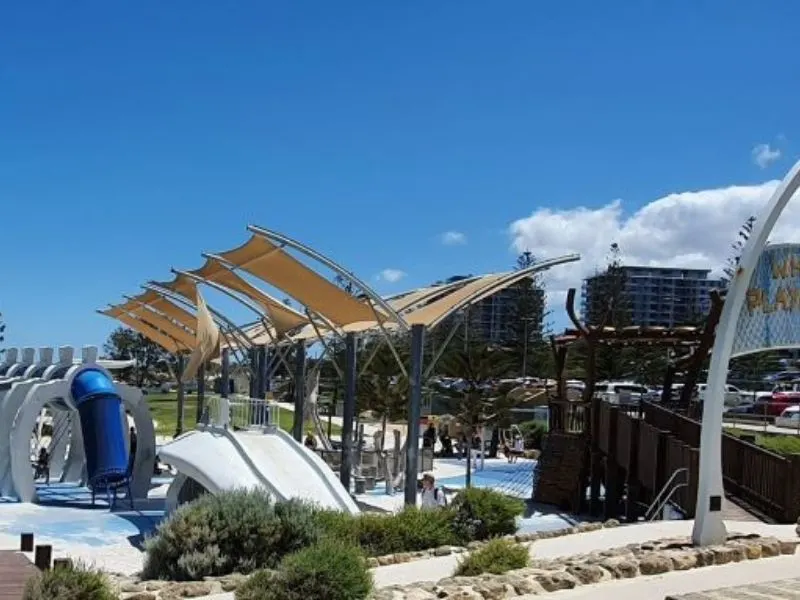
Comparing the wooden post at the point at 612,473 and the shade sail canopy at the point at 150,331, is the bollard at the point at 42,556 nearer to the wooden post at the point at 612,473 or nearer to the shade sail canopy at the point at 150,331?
the wooden post at the point at 612,473

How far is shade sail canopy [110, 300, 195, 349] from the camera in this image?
Result: 3756cm

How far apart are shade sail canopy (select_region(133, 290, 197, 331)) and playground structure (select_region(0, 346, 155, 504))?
6.07 metres

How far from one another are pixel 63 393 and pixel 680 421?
14.9 metres

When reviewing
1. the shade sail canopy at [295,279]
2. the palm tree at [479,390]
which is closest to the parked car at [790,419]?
the palm tree at [479,390]

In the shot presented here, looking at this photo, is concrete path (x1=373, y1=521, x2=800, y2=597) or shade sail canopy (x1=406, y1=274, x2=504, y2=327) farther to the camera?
shade sail canopy (x1=406, y1=274, x2=504, y2=327)

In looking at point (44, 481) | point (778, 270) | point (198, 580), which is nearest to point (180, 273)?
point (44, 481)

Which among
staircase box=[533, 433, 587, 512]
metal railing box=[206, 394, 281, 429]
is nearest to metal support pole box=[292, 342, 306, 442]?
metal railing box=[206, 394, 281, 429]

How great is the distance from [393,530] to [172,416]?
160 ft

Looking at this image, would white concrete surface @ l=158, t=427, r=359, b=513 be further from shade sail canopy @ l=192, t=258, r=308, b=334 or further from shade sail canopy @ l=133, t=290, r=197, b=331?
shade sail canopy @ l=133, t=290, r=197, b=331

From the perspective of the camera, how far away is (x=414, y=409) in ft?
63.9

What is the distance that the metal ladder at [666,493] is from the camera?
14.6 m

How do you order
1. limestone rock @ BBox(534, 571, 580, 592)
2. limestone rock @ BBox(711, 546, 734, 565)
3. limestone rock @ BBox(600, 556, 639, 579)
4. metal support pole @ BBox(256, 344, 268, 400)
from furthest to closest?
metal support pole @ BBox(256, 344, 268, 400) → limestone rock @ BBox(711, 546, 734, 565) → limestone rock @ BBox(600, 556, 639, 579) → limestone rock @ BBox(534, 571, 580, 592)

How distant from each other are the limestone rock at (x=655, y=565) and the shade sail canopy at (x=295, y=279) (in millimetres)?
11490

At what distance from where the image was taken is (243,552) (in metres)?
11.7
